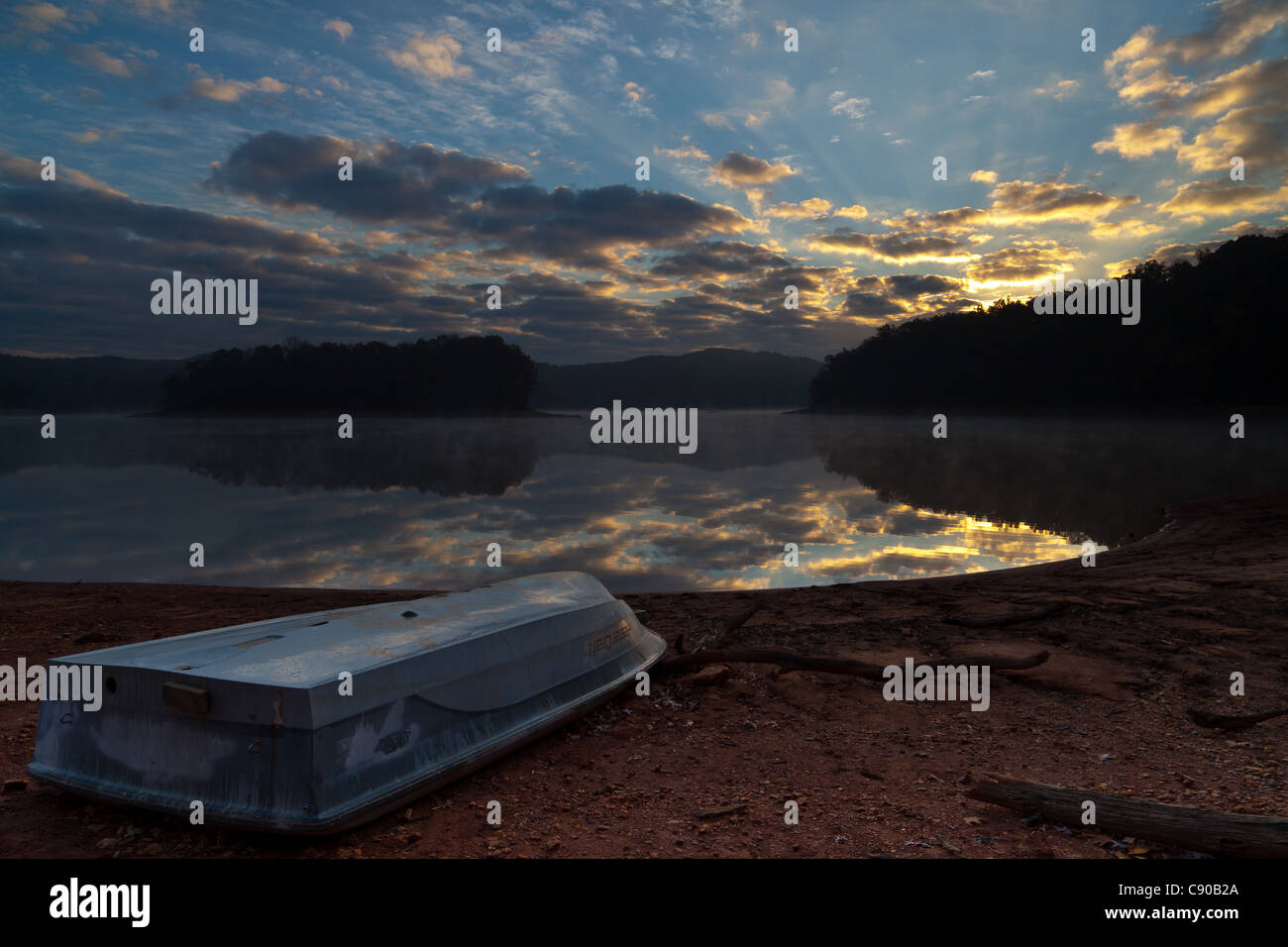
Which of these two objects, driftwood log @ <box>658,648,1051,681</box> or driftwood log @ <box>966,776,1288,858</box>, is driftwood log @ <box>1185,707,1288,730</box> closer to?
driftwood log @ <box>658,648,1051,681</box>

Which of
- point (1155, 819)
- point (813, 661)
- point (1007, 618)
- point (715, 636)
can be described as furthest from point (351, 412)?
point (1155, 819)

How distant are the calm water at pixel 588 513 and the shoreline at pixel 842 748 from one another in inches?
137

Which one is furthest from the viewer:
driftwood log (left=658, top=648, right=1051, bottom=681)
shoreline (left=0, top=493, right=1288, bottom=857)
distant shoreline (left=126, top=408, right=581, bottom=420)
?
distant shoreline (left=126, top=408, right=581, bottom=420)

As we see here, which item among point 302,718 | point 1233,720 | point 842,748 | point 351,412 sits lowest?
point 842,748

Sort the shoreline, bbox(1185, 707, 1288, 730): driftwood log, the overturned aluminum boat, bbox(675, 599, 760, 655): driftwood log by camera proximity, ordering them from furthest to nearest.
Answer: bbox(675, 599, 760, 655): driftwood log
bbox(1185, 707, 1288, 730): driftwood log
the shoreline
the overturned aluminum boat

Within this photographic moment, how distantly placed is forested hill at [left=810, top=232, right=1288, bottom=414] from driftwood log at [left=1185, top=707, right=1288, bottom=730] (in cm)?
7957

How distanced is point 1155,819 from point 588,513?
14.6 m

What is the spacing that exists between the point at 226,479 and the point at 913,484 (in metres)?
24.1

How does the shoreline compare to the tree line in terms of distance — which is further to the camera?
the tree line

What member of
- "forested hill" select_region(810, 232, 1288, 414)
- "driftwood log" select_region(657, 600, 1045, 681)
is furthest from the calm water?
"forested hill" select_region(810, 232, 1288, 414)

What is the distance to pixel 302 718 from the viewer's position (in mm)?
3410

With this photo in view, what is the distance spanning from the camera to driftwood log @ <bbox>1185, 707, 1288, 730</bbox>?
4.70 metres

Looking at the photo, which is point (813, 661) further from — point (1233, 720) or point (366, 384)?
point (366, 384)

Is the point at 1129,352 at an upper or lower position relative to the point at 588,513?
upper
